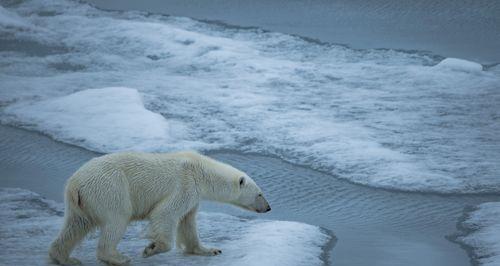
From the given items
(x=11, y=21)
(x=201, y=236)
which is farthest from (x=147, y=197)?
(x=11, y=21)

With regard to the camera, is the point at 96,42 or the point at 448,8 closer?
the point at 96,42

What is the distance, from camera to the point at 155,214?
4.32 meters

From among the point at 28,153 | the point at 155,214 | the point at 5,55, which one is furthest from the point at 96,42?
the point at 155,214

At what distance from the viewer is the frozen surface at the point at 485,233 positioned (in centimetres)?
465

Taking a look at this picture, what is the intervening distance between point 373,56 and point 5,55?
4.21 m

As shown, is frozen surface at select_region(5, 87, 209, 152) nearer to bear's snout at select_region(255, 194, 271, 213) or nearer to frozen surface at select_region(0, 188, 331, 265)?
frozen surface at select_region(0, 188, 331, 265)

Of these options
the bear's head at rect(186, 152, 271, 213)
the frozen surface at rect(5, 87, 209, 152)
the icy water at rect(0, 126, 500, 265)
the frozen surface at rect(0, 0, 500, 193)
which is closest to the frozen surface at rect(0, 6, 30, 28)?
the frozen surface at rect(0, 0, 500, 193)

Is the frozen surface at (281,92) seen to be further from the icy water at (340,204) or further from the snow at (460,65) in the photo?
the icy water at (340,204)

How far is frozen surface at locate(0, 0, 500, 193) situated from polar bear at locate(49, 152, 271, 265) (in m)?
1.69

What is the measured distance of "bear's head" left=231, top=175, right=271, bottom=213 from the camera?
4637 mm

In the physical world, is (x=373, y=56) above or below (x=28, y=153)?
above

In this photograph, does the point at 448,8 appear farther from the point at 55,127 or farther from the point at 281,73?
the point at 55,127

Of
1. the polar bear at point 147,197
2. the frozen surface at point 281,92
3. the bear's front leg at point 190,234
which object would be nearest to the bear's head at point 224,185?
the polar bear at point 147,197

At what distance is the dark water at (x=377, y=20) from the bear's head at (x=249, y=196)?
5.25 meters
